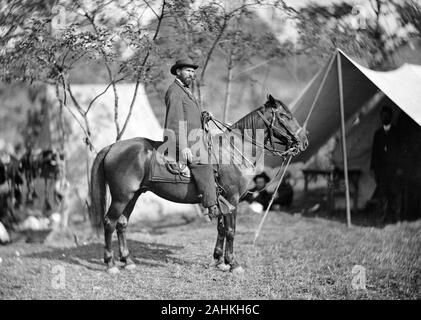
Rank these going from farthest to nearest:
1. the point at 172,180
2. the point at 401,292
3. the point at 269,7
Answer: the point at 269,7 → the point at 172,180 → the point at 401,292

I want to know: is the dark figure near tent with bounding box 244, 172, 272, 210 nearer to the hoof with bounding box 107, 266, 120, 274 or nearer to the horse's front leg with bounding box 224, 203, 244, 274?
the horse's front leg with bounding box 224, 203, 244, 274

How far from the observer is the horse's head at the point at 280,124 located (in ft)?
19.7

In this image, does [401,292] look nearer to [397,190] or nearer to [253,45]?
[397,190]

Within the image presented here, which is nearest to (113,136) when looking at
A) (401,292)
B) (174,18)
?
(174,18)

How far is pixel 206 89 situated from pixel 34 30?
3741mm

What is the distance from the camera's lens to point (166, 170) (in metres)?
5.76

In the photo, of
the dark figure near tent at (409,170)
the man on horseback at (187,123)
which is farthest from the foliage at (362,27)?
the man on horseback at (187,123)

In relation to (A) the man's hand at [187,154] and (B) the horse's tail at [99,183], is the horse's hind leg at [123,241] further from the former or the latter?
(A) the man's hand at [187,154]

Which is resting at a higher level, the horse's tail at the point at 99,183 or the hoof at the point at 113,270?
the horse's tail at the point at 99,183

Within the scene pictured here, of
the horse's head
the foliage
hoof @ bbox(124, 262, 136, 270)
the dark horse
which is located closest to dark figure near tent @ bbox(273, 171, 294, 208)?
the foliage

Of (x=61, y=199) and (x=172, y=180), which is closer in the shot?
(x=172, y=180)

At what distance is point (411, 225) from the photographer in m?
8.27

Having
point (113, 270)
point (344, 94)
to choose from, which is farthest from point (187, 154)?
point (344, 94)

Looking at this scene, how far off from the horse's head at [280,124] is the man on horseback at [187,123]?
0.80m
